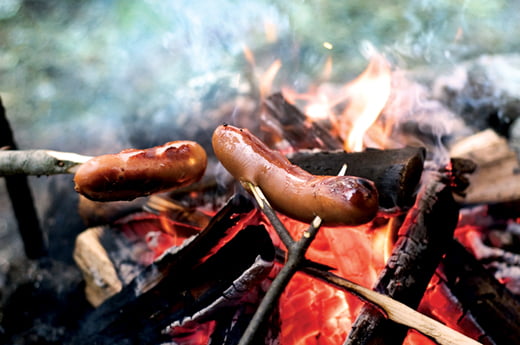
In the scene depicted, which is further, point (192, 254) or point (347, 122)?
point (347, 122)

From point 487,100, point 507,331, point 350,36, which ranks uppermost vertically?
point 350,36

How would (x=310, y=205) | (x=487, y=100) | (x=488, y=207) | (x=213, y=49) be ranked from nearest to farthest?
(x=310, y=205), (x=488, y=207), (x=487, y=100), (x=213, y=49)

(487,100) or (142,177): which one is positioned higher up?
(142,177)

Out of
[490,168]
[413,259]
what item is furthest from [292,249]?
[490,168]

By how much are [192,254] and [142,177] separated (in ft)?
1.97

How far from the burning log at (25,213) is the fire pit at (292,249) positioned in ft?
0.03

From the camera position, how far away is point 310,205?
1.29 meters

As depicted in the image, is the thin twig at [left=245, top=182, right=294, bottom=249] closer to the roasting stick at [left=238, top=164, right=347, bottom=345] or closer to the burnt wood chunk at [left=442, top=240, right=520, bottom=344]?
the roasting stick at [left=238, top=164, right=347, bottom=345]

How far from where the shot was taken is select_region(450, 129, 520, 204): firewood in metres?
2.80

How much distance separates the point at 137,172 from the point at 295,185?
2.07 feet

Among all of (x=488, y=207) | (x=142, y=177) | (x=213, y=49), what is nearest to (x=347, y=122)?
(x=488, y=207)

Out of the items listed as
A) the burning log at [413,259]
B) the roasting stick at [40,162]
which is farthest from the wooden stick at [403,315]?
→ the roasting stick at [40,162]

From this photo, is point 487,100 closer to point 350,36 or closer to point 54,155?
point 350,36

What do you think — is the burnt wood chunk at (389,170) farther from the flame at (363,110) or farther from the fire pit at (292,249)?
the flame at (363,110)
